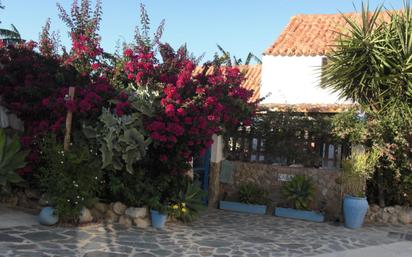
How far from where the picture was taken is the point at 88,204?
8695 millimetres

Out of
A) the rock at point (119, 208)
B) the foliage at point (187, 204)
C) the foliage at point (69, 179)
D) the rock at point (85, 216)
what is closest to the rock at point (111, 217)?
the rock at point (119, 208)

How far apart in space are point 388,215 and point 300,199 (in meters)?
2.33

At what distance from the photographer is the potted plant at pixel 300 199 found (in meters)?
11.4

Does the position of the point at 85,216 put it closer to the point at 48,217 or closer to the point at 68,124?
the point at 48,217

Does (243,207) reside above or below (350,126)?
below

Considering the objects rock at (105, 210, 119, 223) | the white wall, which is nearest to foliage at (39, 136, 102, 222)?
rock at (105, 210, 119, 223)

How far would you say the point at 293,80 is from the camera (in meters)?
17.0

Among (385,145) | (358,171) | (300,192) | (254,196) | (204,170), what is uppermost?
(385,145)

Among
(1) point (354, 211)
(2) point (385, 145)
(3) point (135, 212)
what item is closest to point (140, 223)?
(3) point (135, 212)

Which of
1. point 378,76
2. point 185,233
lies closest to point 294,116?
point 378,76

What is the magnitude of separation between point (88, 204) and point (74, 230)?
608 millimetres

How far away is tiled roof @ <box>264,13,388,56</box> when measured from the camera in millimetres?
16828

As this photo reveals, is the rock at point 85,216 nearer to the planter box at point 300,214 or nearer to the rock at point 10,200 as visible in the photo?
the rock at point 10,200

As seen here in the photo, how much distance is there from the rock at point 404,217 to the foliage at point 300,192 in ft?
7.69
